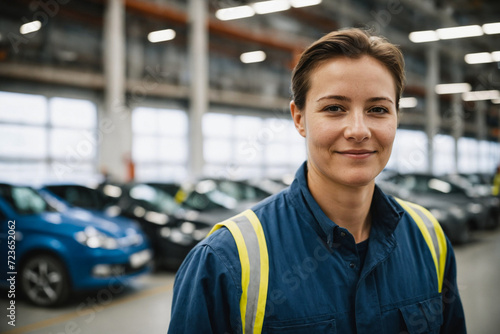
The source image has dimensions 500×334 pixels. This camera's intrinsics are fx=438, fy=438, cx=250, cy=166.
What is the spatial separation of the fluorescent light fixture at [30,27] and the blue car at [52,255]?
38.2 feet

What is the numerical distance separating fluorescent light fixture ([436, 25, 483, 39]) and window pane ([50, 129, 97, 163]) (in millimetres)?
12153

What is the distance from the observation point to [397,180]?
10758 mm

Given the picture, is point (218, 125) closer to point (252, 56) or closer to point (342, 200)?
point (252, 56)

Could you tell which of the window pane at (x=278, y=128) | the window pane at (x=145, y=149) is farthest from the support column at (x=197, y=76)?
the window pane at (x=278, y=128)

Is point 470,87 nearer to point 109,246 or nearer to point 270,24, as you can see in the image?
point 270,24

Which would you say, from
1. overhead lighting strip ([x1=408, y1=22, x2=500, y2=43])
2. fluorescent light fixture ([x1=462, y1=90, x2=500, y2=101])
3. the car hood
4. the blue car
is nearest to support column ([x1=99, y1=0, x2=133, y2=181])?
the car hood

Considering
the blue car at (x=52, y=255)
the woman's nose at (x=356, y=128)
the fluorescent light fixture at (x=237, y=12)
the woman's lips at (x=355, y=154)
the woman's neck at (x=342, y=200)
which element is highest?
the fluorescent light fixture at (x=237, y=12)

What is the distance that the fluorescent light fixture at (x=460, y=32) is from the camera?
11434 mm

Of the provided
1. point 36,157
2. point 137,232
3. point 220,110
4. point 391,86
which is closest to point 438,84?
point 220,110

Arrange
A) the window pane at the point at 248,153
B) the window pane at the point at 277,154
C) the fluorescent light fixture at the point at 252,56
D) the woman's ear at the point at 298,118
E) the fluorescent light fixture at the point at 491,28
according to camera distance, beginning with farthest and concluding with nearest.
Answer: the window pane at the point at 277,154, the window pane at the point at 248,153, the fluorescent light fixture at the point at 252,56, the fluorescent light fixture at the point at 491,28, the woman's ear at the point at 298,118

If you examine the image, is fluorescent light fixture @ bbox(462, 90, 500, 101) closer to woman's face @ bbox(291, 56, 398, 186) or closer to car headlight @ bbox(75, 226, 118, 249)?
car headlight @ bbox(75, 226, 118, 249)

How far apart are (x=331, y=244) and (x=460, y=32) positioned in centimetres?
1282

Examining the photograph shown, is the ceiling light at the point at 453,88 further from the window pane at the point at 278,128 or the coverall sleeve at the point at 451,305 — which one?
the coverall sleeve at the point at 451,305

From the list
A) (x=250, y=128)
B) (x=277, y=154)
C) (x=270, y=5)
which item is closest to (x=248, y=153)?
(x=250, y=128)
